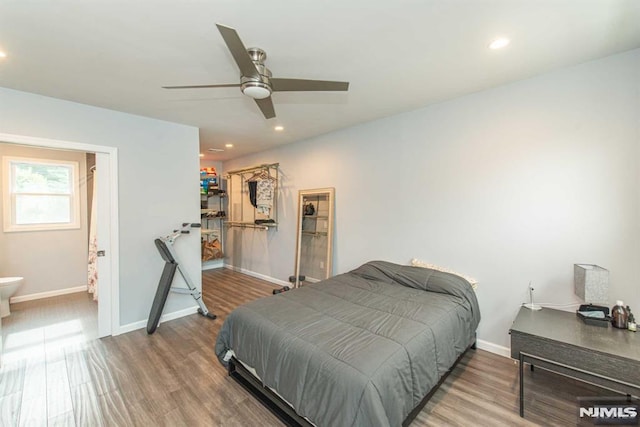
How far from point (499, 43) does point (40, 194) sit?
21.6ft

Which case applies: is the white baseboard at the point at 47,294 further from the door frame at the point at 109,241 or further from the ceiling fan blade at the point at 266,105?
the ceiling fan blade at the point at 266,105

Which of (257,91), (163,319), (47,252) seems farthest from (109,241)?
(257,91)

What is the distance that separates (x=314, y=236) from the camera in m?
4.71

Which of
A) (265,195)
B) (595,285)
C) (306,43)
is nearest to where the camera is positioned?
(306,43)

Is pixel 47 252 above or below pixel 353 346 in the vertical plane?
above

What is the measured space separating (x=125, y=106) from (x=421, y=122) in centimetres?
355

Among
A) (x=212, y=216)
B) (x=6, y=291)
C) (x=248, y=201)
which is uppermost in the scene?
(x=248, y=201)

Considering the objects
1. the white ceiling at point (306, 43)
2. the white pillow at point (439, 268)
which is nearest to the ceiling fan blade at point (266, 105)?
the white ceiling at point (306, 43)

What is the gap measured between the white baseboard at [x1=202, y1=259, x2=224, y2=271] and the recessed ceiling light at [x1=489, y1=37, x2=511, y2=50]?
6514 millimetres

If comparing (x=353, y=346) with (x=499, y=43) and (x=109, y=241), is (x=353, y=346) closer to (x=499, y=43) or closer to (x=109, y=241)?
(x=499, y=43)

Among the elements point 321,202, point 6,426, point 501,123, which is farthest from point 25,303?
point 501,123

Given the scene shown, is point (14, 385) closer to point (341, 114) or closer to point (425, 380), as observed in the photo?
point (425, 380)

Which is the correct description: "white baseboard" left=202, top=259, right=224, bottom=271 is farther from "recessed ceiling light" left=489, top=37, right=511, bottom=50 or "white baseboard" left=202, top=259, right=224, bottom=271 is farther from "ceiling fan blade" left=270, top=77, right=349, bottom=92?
"recessed ceiling light" left=489, top=37, right=511, bottom=50

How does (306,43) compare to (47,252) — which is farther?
(47,252)
